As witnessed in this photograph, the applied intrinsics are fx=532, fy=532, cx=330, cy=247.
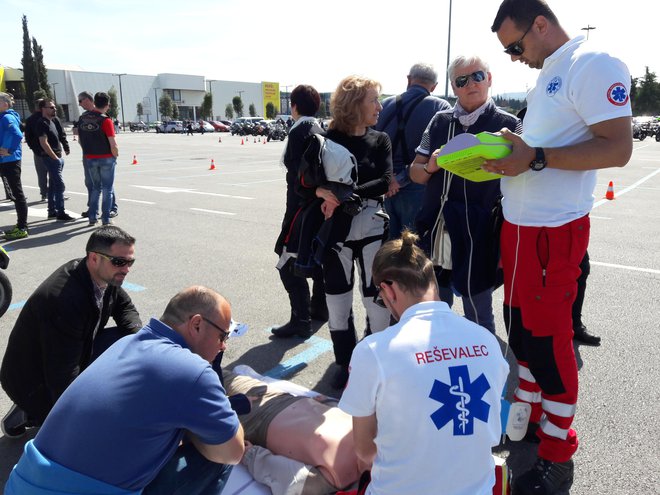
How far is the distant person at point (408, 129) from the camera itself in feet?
13.2

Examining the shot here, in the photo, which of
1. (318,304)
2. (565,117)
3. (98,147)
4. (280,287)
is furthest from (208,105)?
(565,117)

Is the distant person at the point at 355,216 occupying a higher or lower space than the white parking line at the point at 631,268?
higher

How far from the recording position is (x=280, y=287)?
548 centimetres

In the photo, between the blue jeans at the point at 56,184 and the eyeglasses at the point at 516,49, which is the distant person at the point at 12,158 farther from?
the eyeglasses at the point at 516,49

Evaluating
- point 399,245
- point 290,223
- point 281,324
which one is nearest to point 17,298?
point 281,324

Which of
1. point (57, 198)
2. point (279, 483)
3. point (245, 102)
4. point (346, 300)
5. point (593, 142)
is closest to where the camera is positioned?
point (593, 142)

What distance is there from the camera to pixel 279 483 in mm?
2406

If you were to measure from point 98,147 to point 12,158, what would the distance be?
3.86 feet

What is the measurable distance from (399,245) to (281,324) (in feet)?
9.07

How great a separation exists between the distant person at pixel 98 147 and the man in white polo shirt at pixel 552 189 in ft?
→ 23.6

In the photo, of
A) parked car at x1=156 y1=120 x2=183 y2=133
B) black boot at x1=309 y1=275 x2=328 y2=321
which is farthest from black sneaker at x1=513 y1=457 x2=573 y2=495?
parked car at x1=156 y1=120 x2=183 y2=133

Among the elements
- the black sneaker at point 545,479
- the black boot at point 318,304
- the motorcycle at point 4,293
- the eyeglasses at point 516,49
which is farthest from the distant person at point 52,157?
the black sneaker at point 545,479

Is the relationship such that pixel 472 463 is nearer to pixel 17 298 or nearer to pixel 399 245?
pixel 399 245

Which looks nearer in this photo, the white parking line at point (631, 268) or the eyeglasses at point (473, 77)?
the eyeglasses at point (473, 77)
